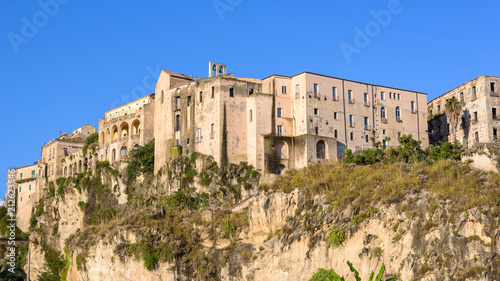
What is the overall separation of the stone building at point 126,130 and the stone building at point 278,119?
8.41 m

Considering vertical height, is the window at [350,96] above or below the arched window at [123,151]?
above

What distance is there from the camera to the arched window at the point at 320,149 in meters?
85.8

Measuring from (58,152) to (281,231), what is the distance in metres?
60.9

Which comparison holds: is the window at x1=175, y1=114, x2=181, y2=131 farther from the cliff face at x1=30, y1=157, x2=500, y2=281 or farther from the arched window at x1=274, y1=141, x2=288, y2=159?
the arched window at x1=274, y1=141, x2=288, y2=159

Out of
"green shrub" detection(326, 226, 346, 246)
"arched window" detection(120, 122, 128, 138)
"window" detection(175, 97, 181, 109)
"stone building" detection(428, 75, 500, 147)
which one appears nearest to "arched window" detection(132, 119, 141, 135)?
"arched window" detection(120, 122, 128, 138)

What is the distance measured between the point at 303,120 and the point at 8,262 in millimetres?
51588

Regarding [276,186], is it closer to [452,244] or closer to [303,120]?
[303,120]

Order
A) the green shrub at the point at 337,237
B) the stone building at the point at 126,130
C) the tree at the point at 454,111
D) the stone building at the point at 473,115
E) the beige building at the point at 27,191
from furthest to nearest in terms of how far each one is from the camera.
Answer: the beige building at the point at 27,191 < the stone building at the point at 126,130 < the tree at the point at 454,111 < the stone building at the point at 473,115 < the green shrub at the point at 337,237

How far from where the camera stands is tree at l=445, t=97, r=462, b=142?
316 ft

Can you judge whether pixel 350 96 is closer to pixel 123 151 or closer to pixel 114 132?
pixel 123 151

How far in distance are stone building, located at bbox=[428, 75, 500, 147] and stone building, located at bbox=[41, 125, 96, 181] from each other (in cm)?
5581

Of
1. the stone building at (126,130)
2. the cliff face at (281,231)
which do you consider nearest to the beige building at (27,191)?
the stone building at (126,130)

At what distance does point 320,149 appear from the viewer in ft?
283

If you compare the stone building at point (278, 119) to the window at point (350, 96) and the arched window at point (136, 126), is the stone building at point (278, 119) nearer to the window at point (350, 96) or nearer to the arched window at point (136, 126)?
the window at point (350, 96)
